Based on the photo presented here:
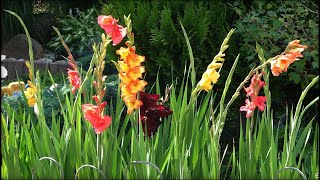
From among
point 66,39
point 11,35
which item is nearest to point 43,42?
point 11,35

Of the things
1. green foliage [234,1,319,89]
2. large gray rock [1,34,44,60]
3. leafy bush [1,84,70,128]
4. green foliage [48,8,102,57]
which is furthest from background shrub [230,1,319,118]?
large gray rock [1,34,44,60]

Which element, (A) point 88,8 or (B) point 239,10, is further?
(A) point 88,8

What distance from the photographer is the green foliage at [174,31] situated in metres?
4.21

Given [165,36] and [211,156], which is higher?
[165,36]

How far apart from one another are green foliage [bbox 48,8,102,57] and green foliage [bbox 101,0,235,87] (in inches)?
142

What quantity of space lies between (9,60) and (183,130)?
611 centimetres

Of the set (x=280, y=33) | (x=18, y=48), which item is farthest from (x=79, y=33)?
(x=280, y=33)

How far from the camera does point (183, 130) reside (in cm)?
227

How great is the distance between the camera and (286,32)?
408 cm

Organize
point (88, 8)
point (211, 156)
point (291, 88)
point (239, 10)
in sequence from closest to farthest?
point (211, 156)
point (239, 10)
point (291, 88)
point (88, 8)

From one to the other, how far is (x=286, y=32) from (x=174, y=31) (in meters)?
0.76

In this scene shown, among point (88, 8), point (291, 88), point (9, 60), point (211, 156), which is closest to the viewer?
point (211, 156)

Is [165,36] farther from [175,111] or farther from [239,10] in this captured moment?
[175,111]

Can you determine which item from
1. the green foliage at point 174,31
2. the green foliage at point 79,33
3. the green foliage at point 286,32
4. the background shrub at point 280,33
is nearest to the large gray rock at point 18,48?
the green foliage at point 79,33
